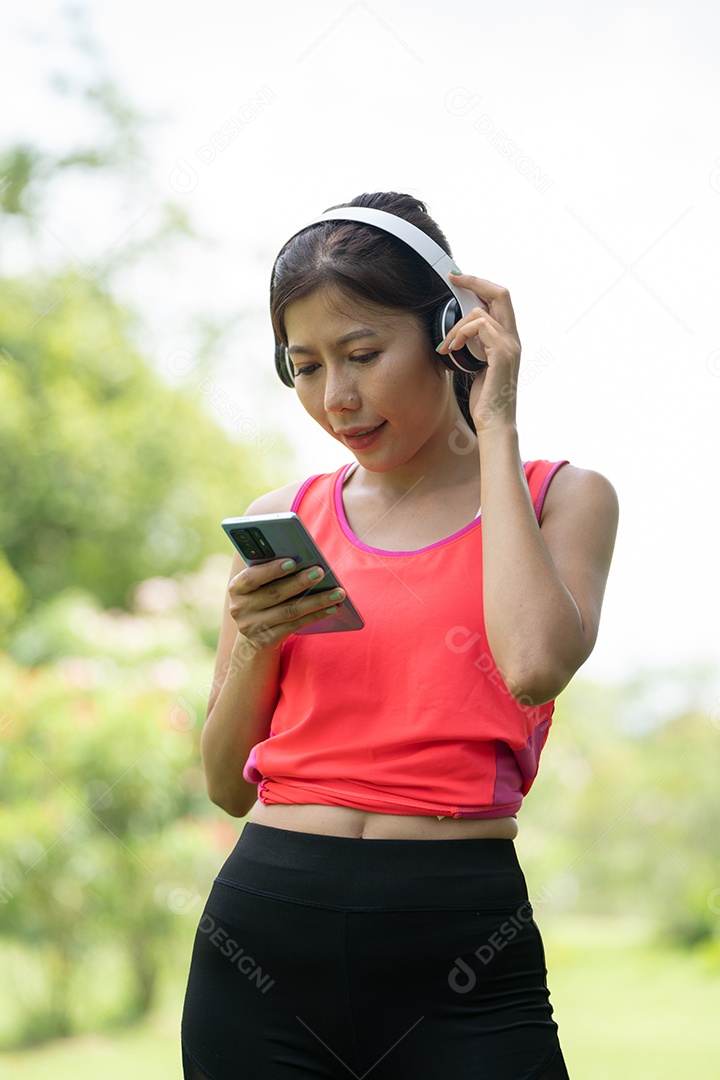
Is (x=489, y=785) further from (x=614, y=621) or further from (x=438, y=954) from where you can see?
(x=614, y=621)

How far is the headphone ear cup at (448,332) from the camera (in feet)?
4.06

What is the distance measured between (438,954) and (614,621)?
3.47m

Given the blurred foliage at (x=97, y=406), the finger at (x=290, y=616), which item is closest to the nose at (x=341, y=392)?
the finger at (x=290, y=616)

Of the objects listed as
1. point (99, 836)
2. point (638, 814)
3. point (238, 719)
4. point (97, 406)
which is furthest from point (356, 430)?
point (97, 406)

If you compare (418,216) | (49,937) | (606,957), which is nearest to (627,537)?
(606,957)

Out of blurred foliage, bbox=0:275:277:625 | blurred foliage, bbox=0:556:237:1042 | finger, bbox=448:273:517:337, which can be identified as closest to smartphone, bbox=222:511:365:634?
finger, bbox=448:273:517:337

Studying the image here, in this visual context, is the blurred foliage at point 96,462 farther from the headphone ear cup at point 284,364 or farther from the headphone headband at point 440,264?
the headphone headband at point 440,264

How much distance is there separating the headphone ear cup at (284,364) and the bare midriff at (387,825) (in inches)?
21.5

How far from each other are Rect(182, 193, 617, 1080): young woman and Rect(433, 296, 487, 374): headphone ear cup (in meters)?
0.01

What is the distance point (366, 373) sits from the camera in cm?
122

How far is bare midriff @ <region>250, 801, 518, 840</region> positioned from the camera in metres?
1.12

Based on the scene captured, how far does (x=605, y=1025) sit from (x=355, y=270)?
3.58 m

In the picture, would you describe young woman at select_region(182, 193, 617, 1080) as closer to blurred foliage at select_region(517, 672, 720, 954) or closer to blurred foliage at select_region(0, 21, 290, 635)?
blurred foliage at select_region(517, 672, 720, 954)

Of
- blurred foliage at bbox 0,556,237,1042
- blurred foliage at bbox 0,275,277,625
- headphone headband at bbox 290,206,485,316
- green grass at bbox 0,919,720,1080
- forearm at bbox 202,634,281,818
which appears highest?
blurred foliage at bbox 0,275,277,625
